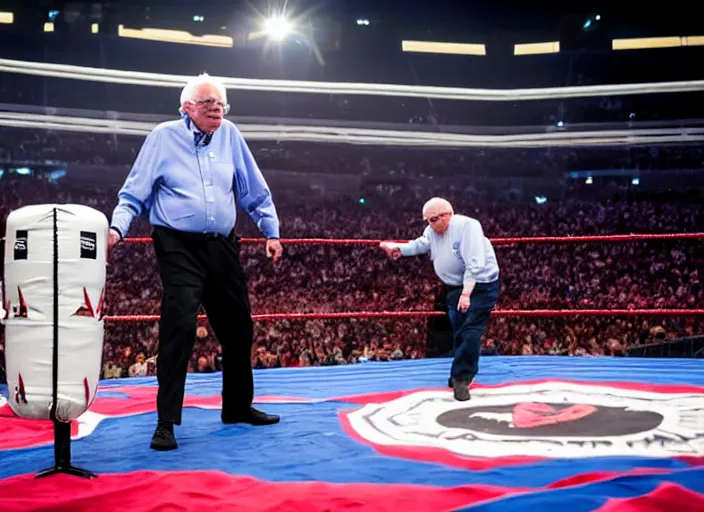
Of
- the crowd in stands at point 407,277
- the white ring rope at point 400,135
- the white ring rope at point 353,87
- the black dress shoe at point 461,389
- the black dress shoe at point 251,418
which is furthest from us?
the white ring rope at point 400,135

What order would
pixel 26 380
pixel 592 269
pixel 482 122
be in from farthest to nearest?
pixel 482 122 < pixel 592 269 < pixel 26 380

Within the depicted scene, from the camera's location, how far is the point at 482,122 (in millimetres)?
12039

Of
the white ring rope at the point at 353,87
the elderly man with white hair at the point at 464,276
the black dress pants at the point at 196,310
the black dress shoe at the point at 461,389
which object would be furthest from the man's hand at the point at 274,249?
the white ring rope at the point at 353,87

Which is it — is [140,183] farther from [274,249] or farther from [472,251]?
[472,251]

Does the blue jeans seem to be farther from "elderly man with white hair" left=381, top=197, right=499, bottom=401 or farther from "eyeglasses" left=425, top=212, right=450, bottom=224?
"eyeglasses" left=425, top=212, right=450, bottom=224

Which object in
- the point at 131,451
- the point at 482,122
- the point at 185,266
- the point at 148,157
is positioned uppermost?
the point at 482,122

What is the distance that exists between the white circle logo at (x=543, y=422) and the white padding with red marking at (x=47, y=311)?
82 cm

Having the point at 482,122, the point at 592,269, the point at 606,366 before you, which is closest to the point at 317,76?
the point at 482,122

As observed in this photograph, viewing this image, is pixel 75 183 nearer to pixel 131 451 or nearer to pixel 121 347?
pixel 121 347

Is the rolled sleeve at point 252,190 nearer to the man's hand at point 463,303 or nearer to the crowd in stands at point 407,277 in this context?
the man's hand at point 463,303

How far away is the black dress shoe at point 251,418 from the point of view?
2.21 m

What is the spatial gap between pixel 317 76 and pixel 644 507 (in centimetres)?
1080

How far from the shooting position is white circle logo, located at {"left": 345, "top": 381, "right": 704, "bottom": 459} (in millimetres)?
1801

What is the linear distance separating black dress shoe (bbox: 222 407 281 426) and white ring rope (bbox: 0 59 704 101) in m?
9.00
